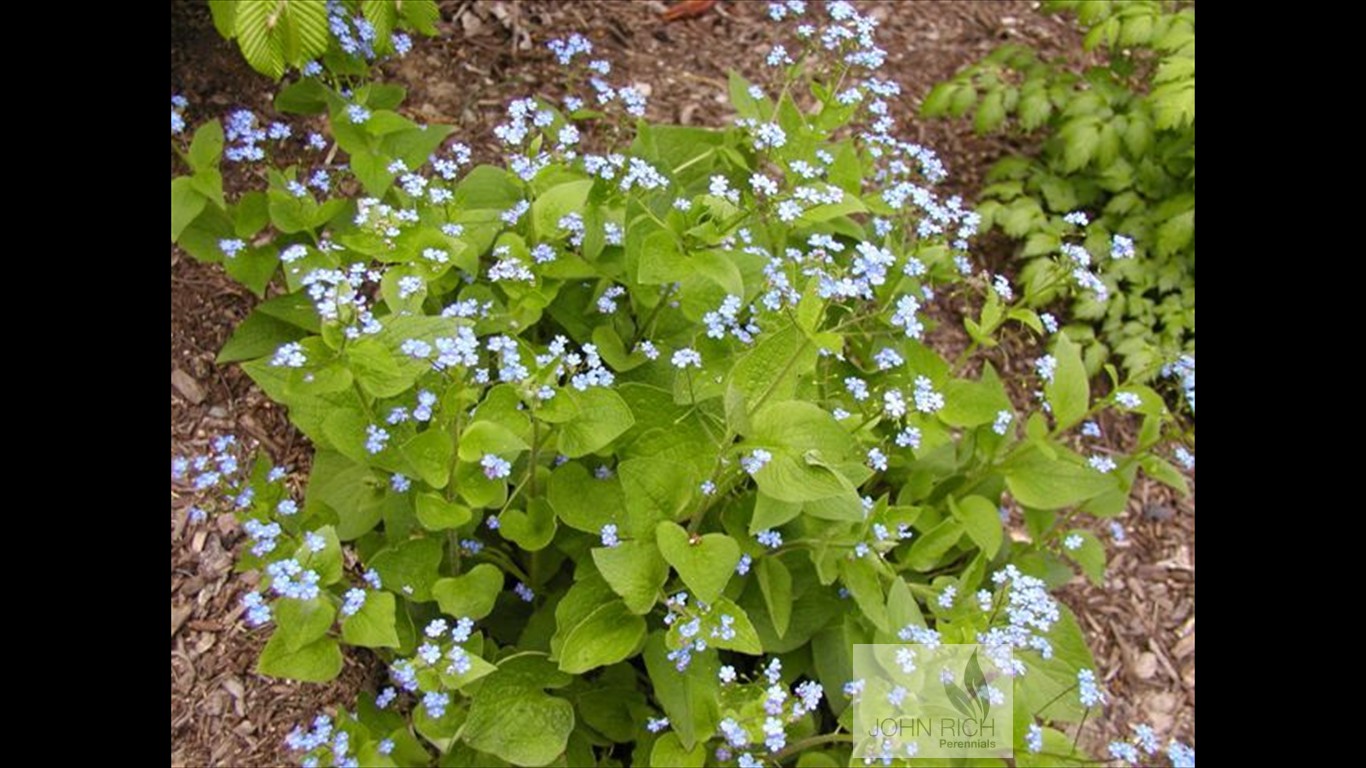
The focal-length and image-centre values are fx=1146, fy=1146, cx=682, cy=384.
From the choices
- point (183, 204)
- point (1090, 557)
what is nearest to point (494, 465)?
point (183, 204)

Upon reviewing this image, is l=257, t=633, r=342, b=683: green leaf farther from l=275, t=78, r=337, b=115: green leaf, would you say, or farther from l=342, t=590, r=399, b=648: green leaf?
l=275, t=78, r=337, b=115: green leaf

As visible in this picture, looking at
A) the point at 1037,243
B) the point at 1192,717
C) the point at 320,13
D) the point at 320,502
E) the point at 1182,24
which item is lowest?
the point at 1192,717

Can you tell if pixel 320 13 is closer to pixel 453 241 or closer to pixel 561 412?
pixel 453 241

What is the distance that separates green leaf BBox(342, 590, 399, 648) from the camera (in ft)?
7.75

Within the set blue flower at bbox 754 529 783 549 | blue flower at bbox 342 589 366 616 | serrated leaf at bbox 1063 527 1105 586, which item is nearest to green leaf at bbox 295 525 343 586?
blue flower at bbox 342 589 366 616

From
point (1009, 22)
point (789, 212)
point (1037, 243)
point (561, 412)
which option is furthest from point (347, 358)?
point (1009, 22)

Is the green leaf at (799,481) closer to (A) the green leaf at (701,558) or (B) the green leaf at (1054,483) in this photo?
(A) the green leaf at (701,558)

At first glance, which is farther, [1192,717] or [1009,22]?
[1009,22]

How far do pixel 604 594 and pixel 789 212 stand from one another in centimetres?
96

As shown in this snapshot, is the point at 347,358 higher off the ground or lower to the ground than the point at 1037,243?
higher

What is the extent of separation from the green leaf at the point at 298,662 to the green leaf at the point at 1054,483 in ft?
5.85

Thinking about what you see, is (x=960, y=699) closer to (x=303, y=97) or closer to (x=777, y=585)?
(x=777, y=585)

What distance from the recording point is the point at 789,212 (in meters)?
2.56

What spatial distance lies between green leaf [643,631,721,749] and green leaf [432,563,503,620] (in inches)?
15.1
